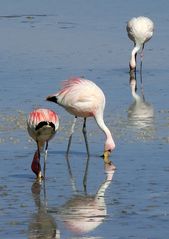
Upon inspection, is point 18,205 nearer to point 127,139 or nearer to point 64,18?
point 127,139

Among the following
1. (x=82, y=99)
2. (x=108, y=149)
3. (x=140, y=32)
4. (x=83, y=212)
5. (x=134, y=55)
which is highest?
(x=140, y=32)

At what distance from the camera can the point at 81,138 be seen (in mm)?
11875

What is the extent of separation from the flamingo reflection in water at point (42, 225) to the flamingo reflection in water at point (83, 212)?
0.29ft

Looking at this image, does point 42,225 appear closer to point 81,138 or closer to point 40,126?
point 40,126

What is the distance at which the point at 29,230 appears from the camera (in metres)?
7.75

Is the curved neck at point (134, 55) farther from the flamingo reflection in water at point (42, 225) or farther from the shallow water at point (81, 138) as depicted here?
the flamingo reflection in water at point (42, 225)

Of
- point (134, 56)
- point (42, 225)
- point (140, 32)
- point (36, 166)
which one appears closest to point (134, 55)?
point (134, 56)

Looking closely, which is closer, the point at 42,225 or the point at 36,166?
the point at 42,225

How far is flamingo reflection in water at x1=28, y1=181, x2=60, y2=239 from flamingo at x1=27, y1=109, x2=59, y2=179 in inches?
39.8

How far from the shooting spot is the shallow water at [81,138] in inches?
320

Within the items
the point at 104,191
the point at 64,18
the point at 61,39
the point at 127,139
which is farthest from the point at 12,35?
the point at 104,191

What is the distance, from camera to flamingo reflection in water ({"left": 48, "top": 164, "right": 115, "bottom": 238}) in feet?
25.9

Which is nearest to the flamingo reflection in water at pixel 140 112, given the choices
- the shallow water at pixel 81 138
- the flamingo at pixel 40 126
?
the shallow water at pixel 81 138

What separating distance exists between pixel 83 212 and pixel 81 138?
3.46 m
